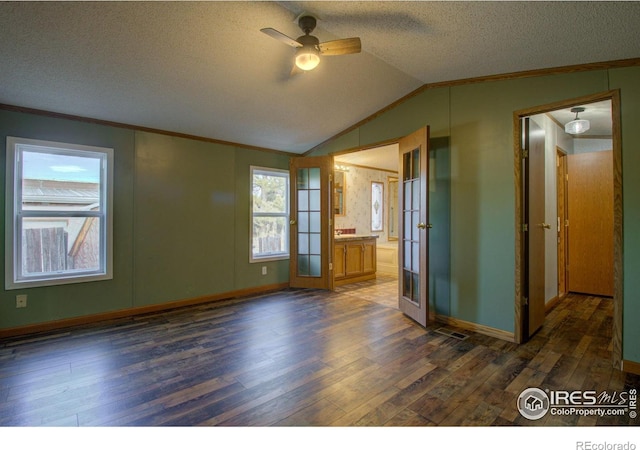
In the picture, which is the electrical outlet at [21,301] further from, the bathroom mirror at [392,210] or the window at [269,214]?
the bathroom mirror at [392,210]

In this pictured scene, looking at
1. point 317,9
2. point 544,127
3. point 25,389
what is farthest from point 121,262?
point 544,127

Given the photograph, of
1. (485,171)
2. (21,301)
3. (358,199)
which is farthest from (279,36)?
(358,199)

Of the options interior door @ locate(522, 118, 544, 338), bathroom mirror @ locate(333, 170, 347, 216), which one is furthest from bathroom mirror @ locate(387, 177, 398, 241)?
interior door @ locate(522, 118, 544, 338)

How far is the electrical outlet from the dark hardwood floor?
342 millimetres

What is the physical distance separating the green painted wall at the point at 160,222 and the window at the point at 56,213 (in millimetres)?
86

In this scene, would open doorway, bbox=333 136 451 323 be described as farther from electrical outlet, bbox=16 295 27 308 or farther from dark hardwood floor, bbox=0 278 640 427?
electrical outlet, bbox=16 295 27 308

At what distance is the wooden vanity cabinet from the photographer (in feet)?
17.6

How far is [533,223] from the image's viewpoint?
123 inches

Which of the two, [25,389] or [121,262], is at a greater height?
[121,262]

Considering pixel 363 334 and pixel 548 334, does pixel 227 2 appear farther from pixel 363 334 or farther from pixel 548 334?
pixel 548 334

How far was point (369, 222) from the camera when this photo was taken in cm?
689

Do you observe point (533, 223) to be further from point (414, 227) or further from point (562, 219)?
point (562, 219)

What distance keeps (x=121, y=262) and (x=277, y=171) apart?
259 centimetres

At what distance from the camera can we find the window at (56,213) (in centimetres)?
311
